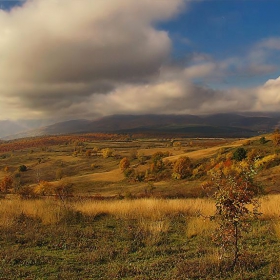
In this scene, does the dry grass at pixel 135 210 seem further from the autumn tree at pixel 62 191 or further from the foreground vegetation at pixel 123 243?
the autumn tree at pixel 62 191

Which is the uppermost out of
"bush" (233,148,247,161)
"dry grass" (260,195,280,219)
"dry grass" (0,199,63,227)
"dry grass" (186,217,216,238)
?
"dry grass" (0,199,63,227)

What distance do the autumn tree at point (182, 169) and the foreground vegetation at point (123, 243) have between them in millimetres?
52842

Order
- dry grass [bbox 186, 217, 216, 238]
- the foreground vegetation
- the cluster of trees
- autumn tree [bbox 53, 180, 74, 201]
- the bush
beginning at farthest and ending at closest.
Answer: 1. the cluster of trees
2. the bush
3. autumn tree [bbox 53, 180, 74, 201]
4. dry grass [bbox 186, 217, 216, 238]
5. the foreground vegetation

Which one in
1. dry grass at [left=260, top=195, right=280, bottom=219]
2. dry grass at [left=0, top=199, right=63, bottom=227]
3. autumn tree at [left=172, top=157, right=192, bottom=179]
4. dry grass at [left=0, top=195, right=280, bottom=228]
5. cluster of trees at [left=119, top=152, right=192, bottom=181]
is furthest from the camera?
cluster of trees at [left=119, top=152, right=192, bottom=181]

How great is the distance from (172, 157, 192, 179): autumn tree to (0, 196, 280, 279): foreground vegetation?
5284 cm

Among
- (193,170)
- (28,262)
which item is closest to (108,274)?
(28,262)

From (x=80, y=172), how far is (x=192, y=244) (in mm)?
95408

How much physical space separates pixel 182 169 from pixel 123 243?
5945 cm

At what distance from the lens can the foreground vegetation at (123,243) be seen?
252 inches

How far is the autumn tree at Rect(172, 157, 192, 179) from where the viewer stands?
215 ft

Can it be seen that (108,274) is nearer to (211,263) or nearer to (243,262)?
(211,263)

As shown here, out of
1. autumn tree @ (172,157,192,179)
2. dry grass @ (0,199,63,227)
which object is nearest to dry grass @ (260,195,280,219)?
dry grass @ (0,199,63,227)

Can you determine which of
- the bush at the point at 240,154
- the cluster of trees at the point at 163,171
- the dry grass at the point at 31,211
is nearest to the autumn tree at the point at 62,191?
the dry grass at the point at 31,211

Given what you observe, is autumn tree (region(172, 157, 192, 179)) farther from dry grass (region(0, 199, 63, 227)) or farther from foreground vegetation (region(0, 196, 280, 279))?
dry grass (region(0, 199, 63, 227))
